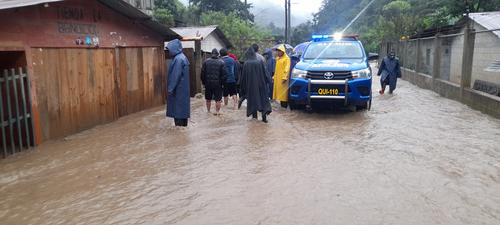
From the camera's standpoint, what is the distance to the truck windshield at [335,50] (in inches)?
435

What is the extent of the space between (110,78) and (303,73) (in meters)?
4.60

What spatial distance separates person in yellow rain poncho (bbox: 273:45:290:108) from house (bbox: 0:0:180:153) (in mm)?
3568

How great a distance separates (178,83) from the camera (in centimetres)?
884

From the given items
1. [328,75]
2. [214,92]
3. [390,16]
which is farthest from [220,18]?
[328,75]

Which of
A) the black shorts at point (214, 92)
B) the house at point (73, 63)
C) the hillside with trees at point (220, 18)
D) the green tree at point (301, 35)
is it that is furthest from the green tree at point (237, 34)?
the green tree at point (301, 35)

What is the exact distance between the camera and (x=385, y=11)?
5394cm

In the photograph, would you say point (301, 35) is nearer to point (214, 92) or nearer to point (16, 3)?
point (214, 92)

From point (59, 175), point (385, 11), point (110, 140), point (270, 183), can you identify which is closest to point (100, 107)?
point (110, 140)

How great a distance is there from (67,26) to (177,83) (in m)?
2.48

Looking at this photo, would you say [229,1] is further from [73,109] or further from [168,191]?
[168,191]

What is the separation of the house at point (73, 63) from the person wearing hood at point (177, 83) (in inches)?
76.9

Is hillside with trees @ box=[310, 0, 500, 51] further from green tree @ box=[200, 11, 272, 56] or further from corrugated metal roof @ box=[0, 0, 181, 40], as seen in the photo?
corrugated metal roof @ box=[0, 0, 181, 40]

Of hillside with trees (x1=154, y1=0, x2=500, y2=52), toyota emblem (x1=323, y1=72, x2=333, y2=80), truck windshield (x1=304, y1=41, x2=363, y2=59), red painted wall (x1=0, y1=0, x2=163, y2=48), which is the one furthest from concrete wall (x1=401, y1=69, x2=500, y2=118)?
red painted wall (x1=0, y1=0, x2=163, y2=48)

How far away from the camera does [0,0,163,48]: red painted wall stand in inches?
285
